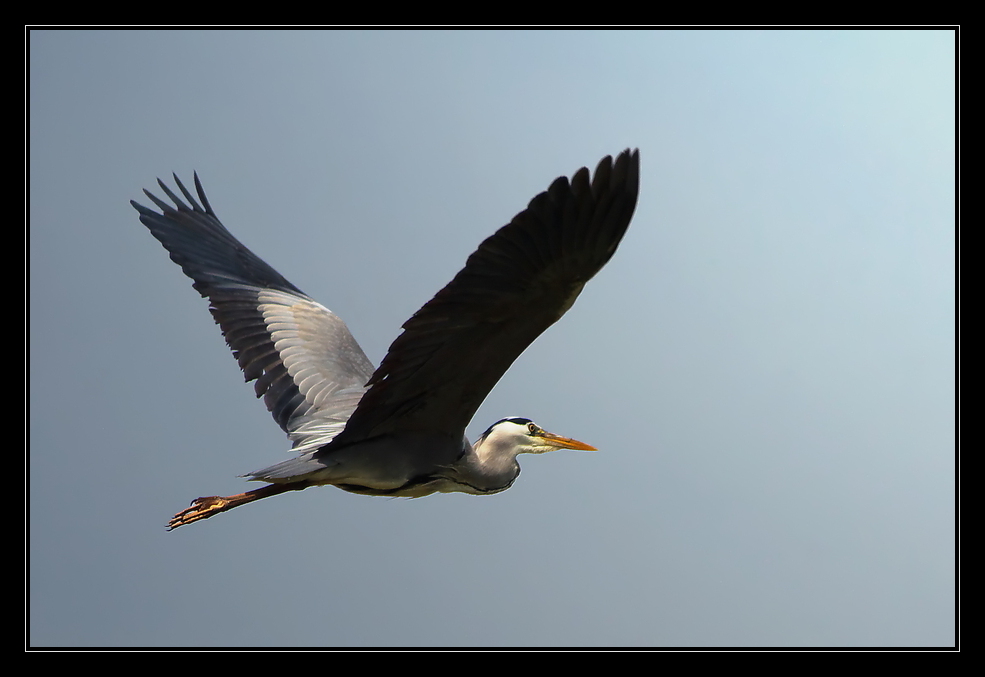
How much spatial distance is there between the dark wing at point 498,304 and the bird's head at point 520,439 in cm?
55

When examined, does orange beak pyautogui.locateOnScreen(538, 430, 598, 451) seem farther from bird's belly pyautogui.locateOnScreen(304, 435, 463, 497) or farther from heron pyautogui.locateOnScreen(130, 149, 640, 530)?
A: bird's belly pyautogui.locateOnScreen(304, 435, 463, 497)

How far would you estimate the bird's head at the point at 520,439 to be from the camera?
5527 mm

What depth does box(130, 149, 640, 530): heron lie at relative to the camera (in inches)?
154

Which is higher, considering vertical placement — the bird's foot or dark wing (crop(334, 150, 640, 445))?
dark wing (crop(334, 150, 640, 445))

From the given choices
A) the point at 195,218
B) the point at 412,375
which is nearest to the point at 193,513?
the point at 412,375

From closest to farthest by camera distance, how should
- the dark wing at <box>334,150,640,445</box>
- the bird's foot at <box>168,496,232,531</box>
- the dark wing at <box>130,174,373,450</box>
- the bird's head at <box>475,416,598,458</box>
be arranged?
the dark wing at <box>334,150,640,445</box> → the bird's foot at <box>168,496,232,531</box> → the bird's head at <box>475,416,598,458</box> → the dark wing at <box>130,174,373,450</box>

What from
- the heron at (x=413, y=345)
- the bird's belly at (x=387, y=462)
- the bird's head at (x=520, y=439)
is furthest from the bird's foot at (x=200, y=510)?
the bird's head at (x=520, y=439)

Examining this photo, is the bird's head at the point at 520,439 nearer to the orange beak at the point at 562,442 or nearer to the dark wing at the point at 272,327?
the orange beak at the point at 562,442

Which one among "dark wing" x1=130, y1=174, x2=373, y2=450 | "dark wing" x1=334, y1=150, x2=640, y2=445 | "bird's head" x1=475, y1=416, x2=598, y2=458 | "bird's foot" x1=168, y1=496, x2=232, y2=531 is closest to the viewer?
"dark wing" x1=334, y1=150, x2=640, y2=445

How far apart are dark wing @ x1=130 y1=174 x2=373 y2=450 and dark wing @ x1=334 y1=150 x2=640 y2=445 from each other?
0.78 m

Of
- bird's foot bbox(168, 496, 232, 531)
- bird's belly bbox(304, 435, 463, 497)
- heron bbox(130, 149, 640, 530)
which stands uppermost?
heron bbox(130, 149, 640, 530)

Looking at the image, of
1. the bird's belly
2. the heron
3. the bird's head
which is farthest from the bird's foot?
the bird's head

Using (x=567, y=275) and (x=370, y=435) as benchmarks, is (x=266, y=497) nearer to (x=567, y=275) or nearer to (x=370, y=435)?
(x=370, y=435)
